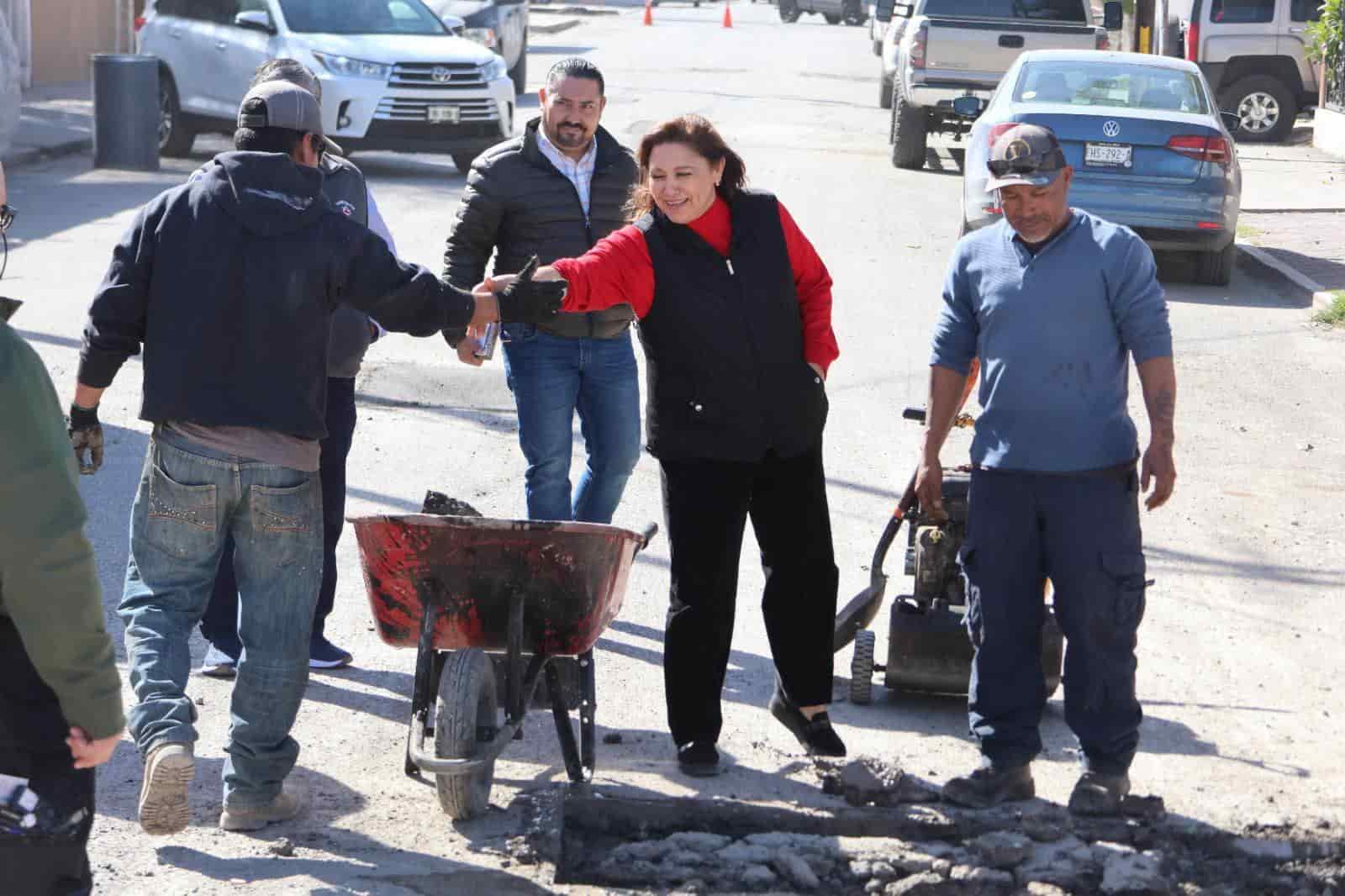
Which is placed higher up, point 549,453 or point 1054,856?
point 549,453

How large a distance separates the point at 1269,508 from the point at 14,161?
50.0ft

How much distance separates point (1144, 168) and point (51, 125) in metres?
14.8

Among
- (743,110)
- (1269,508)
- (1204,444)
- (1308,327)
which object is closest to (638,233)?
(1269,508)

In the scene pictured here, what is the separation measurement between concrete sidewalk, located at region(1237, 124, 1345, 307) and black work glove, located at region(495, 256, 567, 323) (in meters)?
9.87

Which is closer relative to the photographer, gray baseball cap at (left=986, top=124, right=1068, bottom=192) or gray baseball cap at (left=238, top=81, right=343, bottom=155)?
gray baseball cap at (left=238, top=81, right=343, bottom=155)

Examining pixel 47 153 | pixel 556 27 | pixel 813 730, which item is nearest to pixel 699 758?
pixel 813 730

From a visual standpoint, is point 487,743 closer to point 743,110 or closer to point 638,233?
point 638,233

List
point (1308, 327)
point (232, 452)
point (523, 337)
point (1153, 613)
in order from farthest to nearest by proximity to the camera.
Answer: point (1308, 327) < point (1153, 613) < point (523, 337) < point (232, 452)

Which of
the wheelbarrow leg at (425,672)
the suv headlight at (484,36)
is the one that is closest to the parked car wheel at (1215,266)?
the wheelbarrow leg at (425,672)

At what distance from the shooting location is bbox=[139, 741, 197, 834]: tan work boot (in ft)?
14.7

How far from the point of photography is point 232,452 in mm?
4680

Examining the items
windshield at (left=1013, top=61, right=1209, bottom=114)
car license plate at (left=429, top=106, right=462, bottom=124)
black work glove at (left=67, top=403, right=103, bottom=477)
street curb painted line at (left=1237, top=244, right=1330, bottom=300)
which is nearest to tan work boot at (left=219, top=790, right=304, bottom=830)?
black work glove at (left=67, top=403, right=103, bottom=477)

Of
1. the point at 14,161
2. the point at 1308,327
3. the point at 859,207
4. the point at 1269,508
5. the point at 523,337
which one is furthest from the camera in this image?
the point at 14,161

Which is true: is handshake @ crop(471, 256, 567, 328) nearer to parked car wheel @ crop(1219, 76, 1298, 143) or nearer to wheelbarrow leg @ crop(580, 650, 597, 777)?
wheelbarrow leg @ crop(580, 650, 597, 777)
